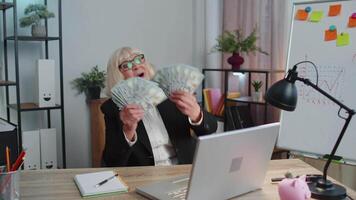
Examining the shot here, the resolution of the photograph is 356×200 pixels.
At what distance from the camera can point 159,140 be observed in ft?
6.64

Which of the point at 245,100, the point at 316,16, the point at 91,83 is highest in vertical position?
the point at 316,16

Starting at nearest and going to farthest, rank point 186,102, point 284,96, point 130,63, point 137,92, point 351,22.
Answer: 1. point 284,96
2. point 137,92
3. point 186,102
4. point 351,22
5. point 130,63

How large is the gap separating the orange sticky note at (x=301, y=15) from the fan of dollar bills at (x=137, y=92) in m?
0.92

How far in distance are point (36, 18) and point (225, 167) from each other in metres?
2.16

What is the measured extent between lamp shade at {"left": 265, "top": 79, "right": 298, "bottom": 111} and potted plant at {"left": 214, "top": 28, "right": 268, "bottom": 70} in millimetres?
1996

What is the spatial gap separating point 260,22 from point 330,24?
139cm

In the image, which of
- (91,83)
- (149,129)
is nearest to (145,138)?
(149,129)

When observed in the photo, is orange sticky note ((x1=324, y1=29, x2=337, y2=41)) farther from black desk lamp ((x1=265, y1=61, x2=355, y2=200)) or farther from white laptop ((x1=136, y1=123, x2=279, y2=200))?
white laptop ((x1=136, y1=123, x2=279, y2=200))

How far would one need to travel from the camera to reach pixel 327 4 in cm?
197

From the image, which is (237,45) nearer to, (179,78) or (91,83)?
(91,83)

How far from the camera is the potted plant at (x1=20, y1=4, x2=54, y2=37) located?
2.81 metres

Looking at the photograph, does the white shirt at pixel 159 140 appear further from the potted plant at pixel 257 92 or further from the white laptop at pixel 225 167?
the potted plant at pixel 257 92

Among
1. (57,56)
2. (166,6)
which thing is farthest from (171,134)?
(166,6)

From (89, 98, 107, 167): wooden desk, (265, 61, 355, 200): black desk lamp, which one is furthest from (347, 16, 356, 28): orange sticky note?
(89, 98, 107, 167): wooden desk
